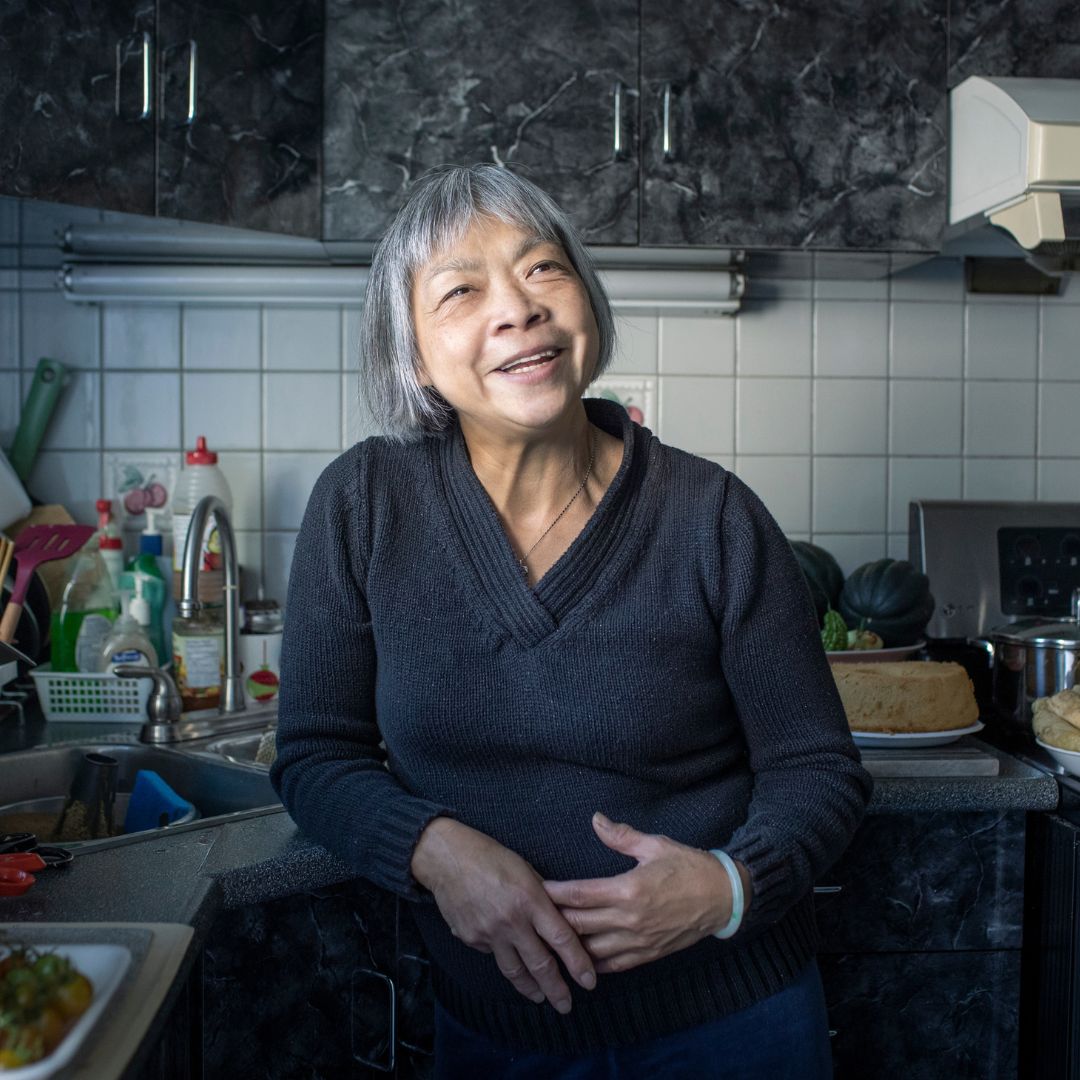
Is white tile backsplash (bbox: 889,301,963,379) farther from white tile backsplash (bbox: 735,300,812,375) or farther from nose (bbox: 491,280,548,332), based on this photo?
nose (bbox: 491,280,548,332)

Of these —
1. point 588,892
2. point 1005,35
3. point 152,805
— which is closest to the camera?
point 588,892

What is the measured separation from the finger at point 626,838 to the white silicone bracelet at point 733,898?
62 mm

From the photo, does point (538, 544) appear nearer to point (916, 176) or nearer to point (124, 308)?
point (916, 176)

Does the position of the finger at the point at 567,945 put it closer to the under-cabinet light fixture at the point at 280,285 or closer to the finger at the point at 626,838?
the finger at the point at 626,838

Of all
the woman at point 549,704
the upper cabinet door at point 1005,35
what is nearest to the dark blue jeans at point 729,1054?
the woman at point 549,704

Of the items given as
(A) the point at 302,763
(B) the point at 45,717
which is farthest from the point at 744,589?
(B) the point at 45,717

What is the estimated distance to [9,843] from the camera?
1.15m

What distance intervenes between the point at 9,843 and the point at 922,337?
1.73 metres

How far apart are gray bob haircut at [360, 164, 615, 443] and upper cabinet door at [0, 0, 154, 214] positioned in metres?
0.63

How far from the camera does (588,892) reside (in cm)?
96

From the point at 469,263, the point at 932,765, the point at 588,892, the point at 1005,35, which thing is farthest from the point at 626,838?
the point at 1005,35

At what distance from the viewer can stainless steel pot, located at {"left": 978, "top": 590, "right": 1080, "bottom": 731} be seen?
5.35ft

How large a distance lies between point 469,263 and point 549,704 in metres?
0.40

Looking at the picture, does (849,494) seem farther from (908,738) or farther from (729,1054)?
(729,1054)
